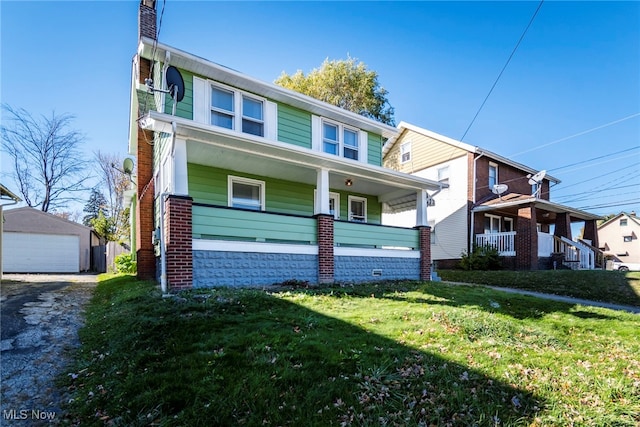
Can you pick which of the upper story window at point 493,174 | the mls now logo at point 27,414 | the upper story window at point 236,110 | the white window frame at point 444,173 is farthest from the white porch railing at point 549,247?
the mls now logo at point 27,414

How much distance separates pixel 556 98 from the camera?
1528 cm

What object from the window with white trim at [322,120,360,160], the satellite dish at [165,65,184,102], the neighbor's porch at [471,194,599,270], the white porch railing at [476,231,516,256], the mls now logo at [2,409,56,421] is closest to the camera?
the mls now logo at [2,409,56,421]

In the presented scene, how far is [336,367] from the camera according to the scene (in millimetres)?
3523

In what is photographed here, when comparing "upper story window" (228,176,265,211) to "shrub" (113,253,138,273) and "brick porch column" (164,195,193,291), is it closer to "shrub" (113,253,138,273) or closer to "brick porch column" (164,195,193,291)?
"brick porch column" (164,195,193,291)

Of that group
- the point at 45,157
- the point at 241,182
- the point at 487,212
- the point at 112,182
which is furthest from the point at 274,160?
the point at 112,182

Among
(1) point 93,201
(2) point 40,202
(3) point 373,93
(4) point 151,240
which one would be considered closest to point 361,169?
(4) point 151,240

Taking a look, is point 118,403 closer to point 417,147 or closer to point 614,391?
point 614,391

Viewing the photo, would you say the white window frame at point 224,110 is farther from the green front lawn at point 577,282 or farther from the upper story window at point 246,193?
the green front lawn at point 577,282

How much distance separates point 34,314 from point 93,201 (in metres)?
30.9

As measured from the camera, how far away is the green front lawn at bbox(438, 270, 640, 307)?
9.74m

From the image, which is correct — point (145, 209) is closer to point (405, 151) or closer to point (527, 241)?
point (527, 241)

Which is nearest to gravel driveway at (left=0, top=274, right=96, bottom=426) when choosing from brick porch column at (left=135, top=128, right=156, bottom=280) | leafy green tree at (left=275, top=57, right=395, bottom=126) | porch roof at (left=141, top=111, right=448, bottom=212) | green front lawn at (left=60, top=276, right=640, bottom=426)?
green front lawn at (left=60, top=276, right=640, bottom=426)

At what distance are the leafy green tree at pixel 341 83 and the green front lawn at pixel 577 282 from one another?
49.6ft

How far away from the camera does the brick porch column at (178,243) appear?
662cm
